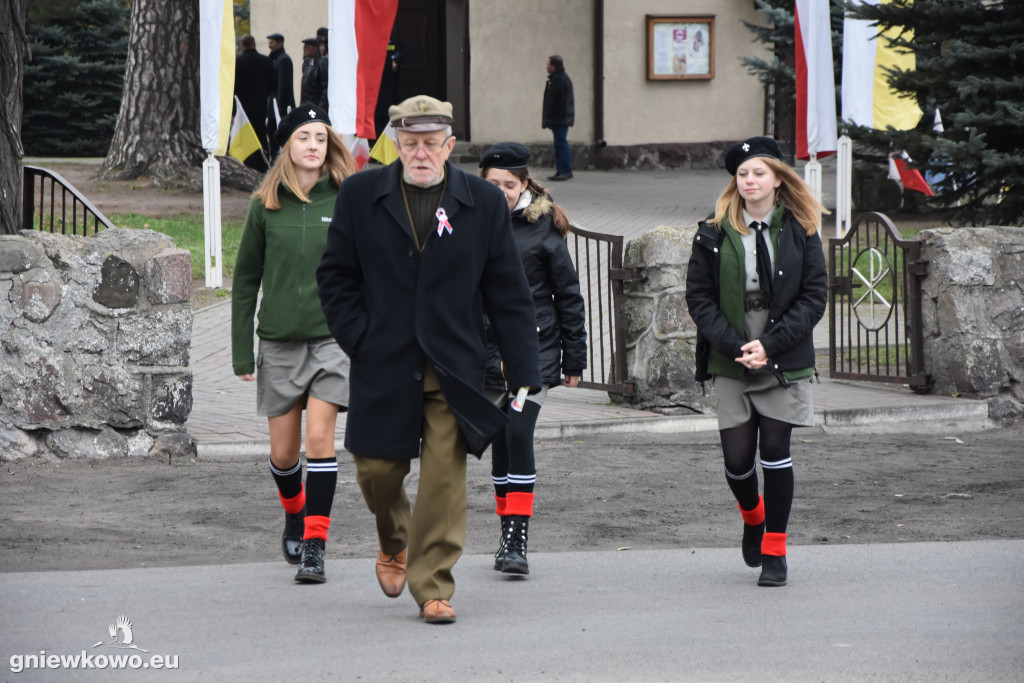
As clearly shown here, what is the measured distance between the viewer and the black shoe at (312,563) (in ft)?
17.6

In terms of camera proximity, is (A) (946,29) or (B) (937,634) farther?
(A) (946,29)

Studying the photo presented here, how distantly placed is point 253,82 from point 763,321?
16.9m

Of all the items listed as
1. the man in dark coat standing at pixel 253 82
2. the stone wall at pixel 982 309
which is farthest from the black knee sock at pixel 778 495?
the man in dark coat standing at pixel 253 82

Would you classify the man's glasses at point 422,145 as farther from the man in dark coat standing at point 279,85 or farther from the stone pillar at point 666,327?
the man in dark coat standing at point 279,85

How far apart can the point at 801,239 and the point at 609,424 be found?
347cm

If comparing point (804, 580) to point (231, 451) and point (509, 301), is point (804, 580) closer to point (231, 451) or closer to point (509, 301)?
point (509, 301)

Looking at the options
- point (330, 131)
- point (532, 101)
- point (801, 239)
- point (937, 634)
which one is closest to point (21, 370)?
point (330, 131)

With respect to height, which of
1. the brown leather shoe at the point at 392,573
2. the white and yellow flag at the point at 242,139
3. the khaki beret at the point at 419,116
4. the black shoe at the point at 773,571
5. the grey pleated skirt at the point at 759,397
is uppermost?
the white and yellow flag at the point at 242,139

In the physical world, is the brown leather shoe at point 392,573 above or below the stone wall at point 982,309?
below

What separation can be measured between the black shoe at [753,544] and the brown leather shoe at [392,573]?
1.42m

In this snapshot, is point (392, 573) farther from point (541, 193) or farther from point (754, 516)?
point (541, 193)

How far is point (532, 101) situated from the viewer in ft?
77.5

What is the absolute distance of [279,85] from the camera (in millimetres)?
21281

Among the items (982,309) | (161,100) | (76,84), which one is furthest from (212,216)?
(76,84)
